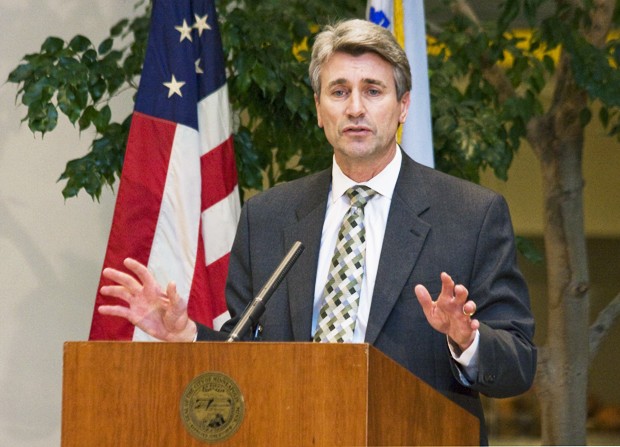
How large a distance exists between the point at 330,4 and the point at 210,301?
3.99ft

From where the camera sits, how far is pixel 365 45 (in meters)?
2.27

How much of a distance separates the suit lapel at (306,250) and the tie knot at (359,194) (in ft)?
0.23

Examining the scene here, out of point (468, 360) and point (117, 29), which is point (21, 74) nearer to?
point (117, 29)

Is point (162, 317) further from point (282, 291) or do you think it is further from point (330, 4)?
point (330, 4)

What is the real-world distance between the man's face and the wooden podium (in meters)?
0.70

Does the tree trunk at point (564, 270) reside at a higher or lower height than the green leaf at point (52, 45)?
lower

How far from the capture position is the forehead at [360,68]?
2.29m

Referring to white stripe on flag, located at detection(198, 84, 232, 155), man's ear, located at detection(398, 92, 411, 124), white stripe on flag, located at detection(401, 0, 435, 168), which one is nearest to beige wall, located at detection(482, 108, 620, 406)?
white stripe on flag, located at detection(401, 0, 435, 168)

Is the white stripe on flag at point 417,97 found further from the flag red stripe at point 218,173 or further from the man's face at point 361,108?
the man's face at point 361,108

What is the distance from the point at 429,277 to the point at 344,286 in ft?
0.59

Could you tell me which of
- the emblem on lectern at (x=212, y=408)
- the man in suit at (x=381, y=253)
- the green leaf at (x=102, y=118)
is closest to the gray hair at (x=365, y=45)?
the man in suit at (x=381, y=253)

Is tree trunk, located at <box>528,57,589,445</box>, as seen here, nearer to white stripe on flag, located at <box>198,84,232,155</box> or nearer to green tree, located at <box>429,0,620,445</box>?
green tree, located at <box>429,0,620,445</box>

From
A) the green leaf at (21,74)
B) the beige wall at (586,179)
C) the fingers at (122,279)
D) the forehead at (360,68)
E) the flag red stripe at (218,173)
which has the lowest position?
the fingers at (122,279)

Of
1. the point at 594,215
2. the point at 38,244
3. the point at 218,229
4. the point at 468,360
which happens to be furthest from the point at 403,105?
the point at 594,215
